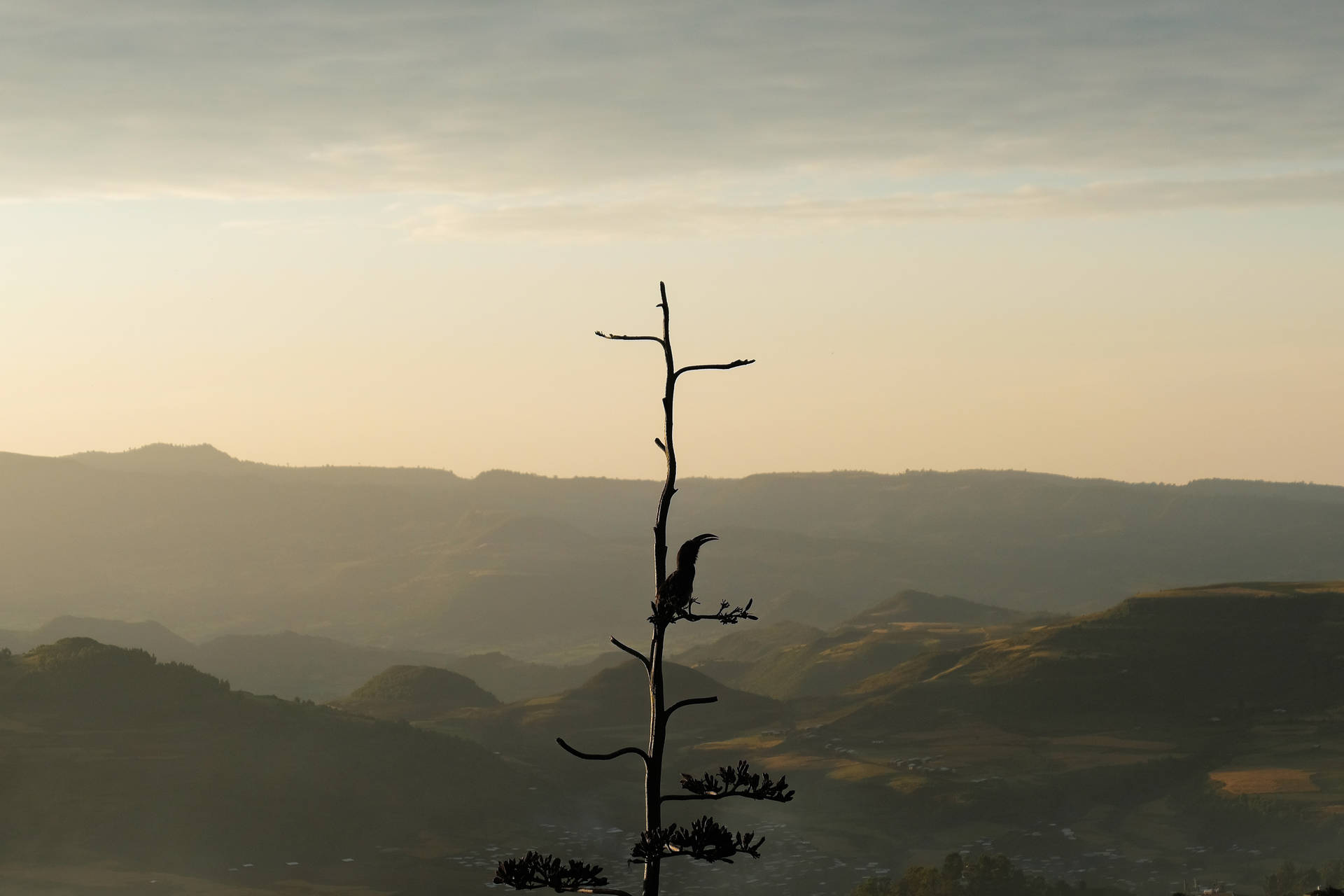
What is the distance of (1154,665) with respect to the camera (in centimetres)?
12738

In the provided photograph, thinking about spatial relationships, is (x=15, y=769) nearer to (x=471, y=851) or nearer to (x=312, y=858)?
(x=312, y=858)

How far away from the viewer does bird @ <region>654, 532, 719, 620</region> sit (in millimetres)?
13227

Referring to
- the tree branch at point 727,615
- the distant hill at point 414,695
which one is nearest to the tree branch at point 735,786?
the tree branch at point 727,615

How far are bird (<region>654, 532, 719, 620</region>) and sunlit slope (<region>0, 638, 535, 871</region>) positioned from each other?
223ft

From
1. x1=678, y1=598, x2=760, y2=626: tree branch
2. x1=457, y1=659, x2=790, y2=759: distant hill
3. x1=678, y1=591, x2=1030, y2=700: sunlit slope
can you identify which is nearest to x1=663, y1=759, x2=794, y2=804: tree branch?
x1=678, y1=598, x2=760, y2=626: tree branch

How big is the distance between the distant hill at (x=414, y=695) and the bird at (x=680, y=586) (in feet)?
379

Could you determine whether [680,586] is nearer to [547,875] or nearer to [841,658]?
[547,875]

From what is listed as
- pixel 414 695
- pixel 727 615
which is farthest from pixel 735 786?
pixel 414 695

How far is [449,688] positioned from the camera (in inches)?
5487

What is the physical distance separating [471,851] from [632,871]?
366 inches

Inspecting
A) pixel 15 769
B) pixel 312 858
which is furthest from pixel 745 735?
pixel 15 769

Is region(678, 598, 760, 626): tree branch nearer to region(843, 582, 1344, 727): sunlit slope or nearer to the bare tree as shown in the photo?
the bare tree

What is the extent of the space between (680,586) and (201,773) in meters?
80.5

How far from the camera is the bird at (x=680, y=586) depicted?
1323 centimetres
